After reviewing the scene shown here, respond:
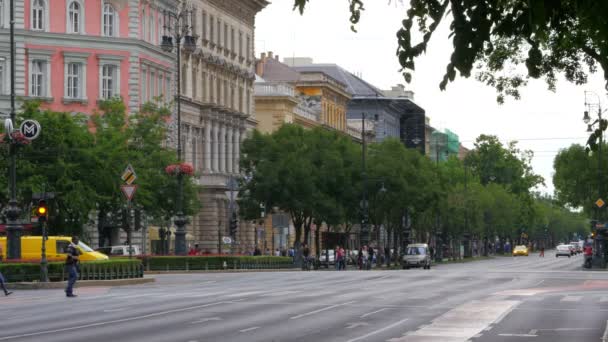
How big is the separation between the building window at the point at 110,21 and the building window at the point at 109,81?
1.93 meters

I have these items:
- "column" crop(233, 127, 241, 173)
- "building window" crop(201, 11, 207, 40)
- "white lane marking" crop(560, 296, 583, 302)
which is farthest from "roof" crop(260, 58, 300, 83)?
"white lane marking" crop(560, 296, 583, 302)

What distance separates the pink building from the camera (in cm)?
8012

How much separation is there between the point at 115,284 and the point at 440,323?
24372 millimetres

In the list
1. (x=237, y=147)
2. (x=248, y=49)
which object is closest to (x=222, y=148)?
(x=237, y=147)

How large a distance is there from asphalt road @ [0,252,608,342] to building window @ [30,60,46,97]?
29.8 meters

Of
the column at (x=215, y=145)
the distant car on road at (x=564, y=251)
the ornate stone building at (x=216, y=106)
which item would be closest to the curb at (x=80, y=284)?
the ornate stone building at (x=216, y=106)

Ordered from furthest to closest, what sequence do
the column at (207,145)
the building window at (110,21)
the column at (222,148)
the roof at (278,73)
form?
the roof at (278,73) → the column at (222,148) → the column at (207,145) → the building window at (110,21)

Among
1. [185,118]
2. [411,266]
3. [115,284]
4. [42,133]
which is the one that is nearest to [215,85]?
[185,118]

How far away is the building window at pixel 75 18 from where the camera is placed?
82.4 metres

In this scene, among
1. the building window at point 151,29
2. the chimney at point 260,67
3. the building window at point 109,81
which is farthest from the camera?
the chimney at point 260,67

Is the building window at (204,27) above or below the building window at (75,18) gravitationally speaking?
above

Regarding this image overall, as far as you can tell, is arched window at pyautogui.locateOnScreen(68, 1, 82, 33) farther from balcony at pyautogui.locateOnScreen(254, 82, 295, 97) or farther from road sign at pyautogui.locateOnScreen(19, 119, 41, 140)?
balcony at pyautogui.locateOnScreen(254, 82, 295, 97)

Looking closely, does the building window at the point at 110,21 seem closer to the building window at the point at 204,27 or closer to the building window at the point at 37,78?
the building window at the point at 37,78

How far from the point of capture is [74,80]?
83.5m
